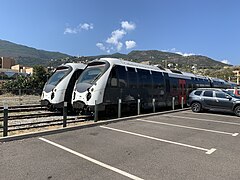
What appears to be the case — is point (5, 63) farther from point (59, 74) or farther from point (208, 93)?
point (208, 93)

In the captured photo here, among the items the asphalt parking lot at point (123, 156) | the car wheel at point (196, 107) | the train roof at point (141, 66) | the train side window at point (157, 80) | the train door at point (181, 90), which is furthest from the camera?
the train door at point (181, 90)

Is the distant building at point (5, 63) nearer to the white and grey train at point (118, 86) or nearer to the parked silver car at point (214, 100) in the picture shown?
the white and grey train at point (118, 86)

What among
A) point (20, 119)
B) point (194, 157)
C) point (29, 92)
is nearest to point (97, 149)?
point (194, 157)

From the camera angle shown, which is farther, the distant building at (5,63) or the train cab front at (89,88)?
the distant building at (5,63)

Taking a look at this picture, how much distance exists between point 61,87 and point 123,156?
8.85 m

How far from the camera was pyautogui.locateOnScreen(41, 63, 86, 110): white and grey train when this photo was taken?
44.5 ft

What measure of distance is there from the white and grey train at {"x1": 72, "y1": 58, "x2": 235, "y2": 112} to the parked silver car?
2213 mm

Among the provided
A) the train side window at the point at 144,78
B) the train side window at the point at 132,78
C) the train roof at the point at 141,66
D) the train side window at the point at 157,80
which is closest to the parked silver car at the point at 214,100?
the train side window at the point at 157,80

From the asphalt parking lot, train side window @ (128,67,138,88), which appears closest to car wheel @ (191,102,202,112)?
train side window @ (128,67,138,88)

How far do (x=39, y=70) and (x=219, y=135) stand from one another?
3520 cm

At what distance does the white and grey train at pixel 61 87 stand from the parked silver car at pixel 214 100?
8.47m

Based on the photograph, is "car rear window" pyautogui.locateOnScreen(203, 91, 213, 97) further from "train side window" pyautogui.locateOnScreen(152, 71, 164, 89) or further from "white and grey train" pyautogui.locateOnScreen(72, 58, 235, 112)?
"train side window" pyautogui.locateOnScreen(152, 71, 164, 89)

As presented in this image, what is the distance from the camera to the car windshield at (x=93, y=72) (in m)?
12.1

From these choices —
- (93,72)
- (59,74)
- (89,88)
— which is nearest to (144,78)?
(93,72)
